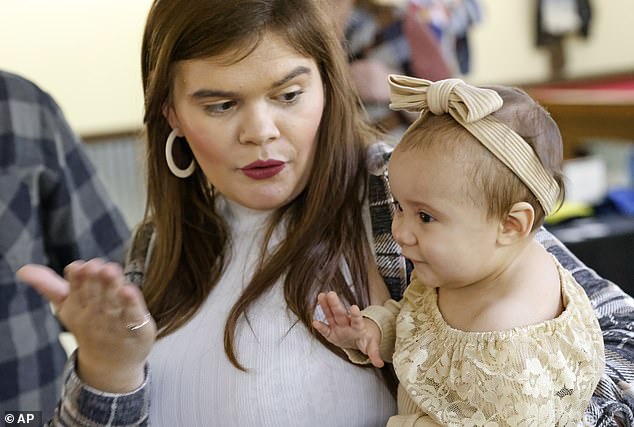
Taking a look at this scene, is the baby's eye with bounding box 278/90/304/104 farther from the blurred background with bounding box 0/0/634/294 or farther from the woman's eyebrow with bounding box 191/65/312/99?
the blurred background with bounding box 0/0/634/294

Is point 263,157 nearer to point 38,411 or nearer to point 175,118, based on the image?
point 175,118

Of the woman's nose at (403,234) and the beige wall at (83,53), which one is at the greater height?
the woman's nose at (403,234)

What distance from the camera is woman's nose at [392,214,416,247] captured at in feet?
3.40

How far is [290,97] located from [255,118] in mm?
62

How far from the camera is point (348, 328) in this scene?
3.64 feet

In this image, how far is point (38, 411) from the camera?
1.62 m

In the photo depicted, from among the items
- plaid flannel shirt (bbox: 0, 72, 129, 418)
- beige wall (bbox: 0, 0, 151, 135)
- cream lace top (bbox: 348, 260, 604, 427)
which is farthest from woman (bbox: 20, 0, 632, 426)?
beige wall (bbox: 0, 0, 151, 135)

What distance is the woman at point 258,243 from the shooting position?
115 centimetres

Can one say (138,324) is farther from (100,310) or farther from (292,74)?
(292,74)

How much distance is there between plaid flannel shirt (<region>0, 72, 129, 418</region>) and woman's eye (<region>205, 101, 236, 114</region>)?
66 cm

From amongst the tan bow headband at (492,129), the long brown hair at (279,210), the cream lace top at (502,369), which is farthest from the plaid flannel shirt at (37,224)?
the tan bow headband at (492,129)

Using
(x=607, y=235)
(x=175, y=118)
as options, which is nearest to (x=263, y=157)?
(x=175, y=118)

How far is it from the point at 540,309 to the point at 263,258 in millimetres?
421

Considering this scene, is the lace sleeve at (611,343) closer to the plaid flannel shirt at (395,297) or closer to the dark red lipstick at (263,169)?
the plaid flannel shirt at (395,297)
